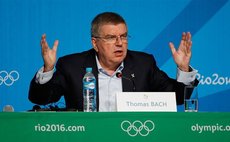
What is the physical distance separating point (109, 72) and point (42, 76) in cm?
57

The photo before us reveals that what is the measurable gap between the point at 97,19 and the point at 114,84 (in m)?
0.49

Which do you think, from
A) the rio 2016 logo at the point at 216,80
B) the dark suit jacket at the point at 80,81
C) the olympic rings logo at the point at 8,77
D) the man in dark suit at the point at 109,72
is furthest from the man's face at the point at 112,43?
the rio 2016 logo at the point at 216,80

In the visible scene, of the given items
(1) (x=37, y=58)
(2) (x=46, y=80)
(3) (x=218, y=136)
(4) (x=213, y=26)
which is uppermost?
(4) (x=213, y=26)

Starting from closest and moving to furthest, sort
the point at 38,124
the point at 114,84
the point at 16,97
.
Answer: the point at 38,124 < the point at 114,84 < the point at 16,97

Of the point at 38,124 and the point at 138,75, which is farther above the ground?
the point at 138,75

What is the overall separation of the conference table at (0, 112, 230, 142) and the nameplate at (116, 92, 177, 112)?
180mm

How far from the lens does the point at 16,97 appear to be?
181 inches

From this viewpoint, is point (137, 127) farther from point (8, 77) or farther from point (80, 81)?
point (8, 77)

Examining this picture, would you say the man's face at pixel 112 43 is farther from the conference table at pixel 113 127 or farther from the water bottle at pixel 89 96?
the conference table at pixel 113 127

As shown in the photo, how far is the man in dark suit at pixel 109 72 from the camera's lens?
366 cm

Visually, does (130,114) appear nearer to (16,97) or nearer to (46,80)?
(46,80)

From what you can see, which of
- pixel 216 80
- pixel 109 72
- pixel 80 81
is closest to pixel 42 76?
pixel 80 81

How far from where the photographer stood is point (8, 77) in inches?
180

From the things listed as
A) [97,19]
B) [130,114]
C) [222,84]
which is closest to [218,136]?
[130,114]
